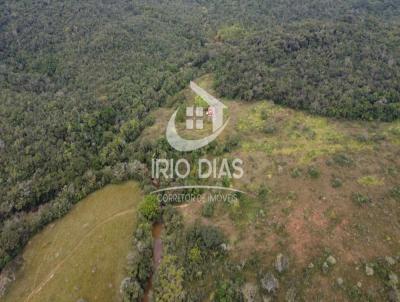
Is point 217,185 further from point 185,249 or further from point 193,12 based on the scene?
point 193,12

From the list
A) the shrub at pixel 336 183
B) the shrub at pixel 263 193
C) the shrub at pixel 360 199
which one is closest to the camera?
the shrub at pixel 360 199

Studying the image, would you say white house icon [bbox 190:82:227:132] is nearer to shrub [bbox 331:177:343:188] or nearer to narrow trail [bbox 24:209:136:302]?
shrub [bbox 331:177:343:188]

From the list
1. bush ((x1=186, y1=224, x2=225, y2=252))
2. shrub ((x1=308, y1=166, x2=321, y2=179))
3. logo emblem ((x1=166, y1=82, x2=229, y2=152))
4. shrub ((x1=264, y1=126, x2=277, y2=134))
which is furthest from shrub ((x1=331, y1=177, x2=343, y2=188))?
logo emblem ((x1=166, y1=82, x2=229, y2=152))

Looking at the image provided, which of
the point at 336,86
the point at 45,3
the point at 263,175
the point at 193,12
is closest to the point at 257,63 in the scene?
the point at 336,86

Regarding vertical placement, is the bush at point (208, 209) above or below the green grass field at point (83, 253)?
above

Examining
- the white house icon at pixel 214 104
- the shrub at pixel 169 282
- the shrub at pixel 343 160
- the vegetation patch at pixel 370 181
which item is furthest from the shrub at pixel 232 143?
the shrub at pixel 169 282

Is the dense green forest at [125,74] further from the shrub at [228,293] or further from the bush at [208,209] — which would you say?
the shrub at [228,293]
